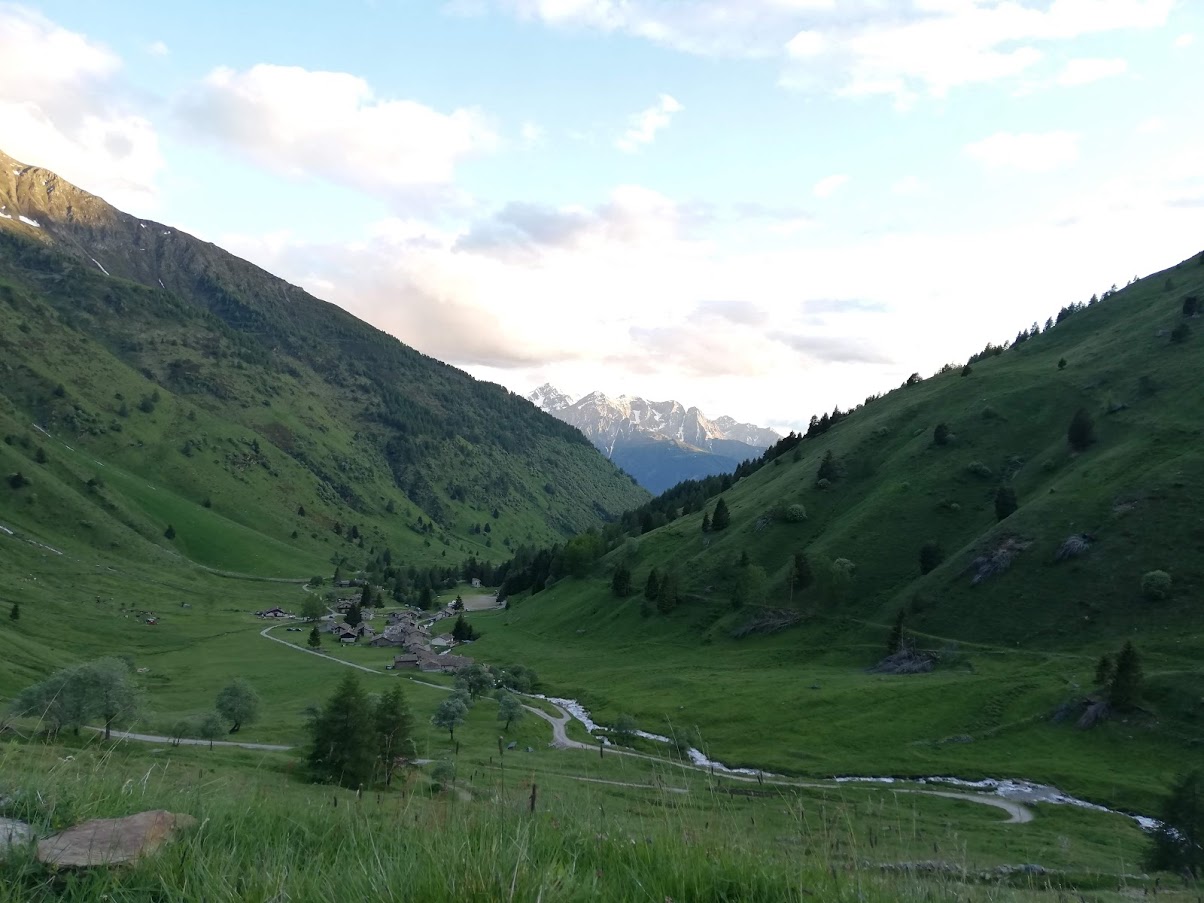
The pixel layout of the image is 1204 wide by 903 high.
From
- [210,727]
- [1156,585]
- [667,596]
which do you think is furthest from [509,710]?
[1156,585]

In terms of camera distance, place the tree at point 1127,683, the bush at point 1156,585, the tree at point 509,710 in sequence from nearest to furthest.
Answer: the tree at point 1127,683, the bush at point 1156,585, the tree at point 509,710

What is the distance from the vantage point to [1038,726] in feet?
216

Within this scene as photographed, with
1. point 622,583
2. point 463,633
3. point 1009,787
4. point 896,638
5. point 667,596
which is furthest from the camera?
point 463,633

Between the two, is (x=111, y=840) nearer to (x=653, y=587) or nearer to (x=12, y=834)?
(x=12, y=834)

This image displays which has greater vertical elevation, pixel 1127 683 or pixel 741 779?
pixel 1127 683

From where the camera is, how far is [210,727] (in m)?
66.5

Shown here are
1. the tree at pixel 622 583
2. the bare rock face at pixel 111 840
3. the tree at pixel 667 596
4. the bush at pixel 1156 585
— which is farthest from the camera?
the tree at pixel 622 583

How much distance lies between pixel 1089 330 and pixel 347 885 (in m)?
205

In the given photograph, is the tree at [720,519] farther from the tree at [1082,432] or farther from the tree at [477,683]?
the tree at [1082,432]

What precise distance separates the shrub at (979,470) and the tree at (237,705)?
11481 centimetres

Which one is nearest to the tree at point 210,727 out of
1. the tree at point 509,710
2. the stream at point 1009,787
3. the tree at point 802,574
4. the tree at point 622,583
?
the tree at point 509,710

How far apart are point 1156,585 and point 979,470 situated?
41854 millimetres

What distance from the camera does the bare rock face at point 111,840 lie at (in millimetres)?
4957

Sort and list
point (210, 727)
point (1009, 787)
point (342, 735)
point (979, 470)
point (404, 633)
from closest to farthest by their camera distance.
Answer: point (342, 735)
point (1009, 787)
point (210, 727)
point (979, 470)
point (404, 633)
